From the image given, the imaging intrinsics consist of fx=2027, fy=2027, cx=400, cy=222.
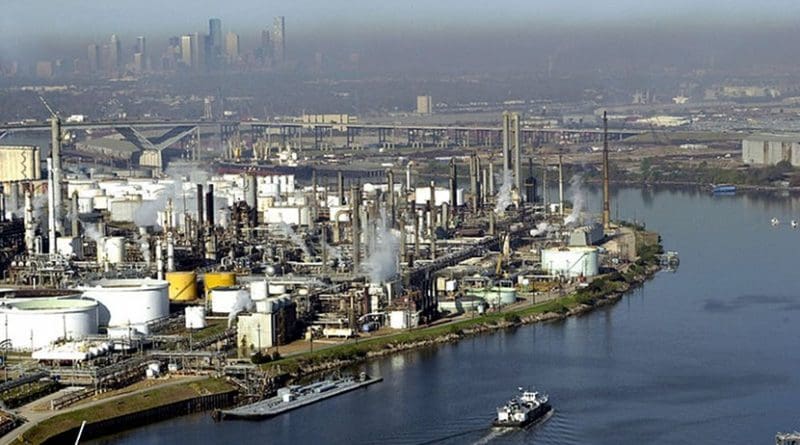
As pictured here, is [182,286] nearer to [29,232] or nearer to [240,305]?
[240,305]

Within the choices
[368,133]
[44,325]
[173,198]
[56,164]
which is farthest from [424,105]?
[44,325]

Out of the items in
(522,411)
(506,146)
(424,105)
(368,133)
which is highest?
(424,105)

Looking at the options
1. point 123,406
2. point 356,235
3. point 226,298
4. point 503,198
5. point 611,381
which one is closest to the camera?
point 123,406

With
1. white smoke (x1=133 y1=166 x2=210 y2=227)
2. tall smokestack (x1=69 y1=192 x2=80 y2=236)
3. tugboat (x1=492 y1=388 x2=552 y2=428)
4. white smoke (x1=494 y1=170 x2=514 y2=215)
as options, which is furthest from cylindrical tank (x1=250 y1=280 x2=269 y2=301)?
white smoke (x1=494 y1=170 x2=514 y2=215)

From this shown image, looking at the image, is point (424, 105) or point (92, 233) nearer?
point (92, 233)

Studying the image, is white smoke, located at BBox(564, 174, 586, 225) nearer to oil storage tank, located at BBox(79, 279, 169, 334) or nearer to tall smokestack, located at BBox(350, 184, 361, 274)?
tall smokestack, located at BBox(350, 184, 361, 274)

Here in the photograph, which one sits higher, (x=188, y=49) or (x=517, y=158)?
(x=188, y=49)
